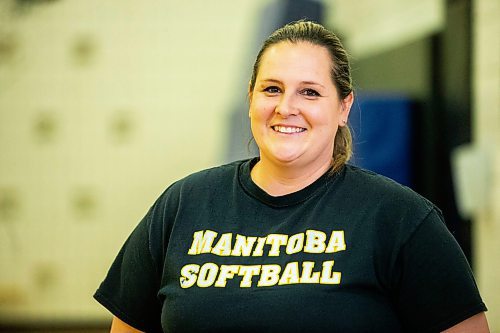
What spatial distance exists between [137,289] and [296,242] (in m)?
0.36

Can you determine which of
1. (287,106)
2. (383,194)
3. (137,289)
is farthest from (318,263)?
(137,289)

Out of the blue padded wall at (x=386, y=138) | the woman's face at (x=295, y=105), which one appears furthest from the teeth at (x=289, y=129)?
the blue padded wall at (x=386, y=138)

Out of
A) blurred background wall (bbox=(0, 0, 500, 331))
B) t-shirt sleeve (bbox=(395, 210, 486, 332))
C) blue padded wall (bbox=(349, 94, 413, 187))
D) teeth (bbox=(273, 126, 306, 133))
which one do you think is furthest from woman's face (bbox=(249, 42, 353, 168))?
blurred background wall (bbox=(0, 0, 500, 331))

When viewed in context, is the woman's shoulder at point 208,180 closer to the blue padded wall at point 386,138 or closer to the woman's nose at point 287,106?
the woman's nose at point 287,106

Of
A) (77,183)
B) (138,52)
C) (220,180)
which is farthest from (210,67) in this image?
(220,180)

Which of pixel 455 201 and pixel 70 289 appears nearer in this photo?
pixel 455 201

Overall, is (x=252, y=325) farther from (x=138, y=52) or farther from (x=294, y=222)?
(x=138, y=52)

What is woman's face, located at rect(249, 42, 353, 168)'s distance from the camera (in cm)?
149

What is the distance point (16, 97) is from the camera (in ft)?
16.1

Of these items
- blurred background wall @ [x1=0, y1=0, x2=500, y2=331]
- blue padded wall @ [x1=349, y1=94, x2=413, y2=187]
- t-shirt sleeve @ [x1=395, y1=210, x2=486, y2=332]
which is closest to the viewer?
t-shirt sleeve @ [x1=395, y1=210, x2=486, y2=332]

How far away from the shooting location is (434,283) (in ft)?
4.57

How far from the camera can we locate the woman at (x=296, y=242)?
1.40 metres

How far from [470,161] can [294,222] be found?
1.65 m

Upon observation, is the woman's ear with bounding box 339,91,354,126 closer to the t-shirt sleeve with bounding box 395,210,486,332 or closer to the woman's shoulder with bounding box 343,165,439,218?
the woman's shoulder with bounding box 343,165,439,218
